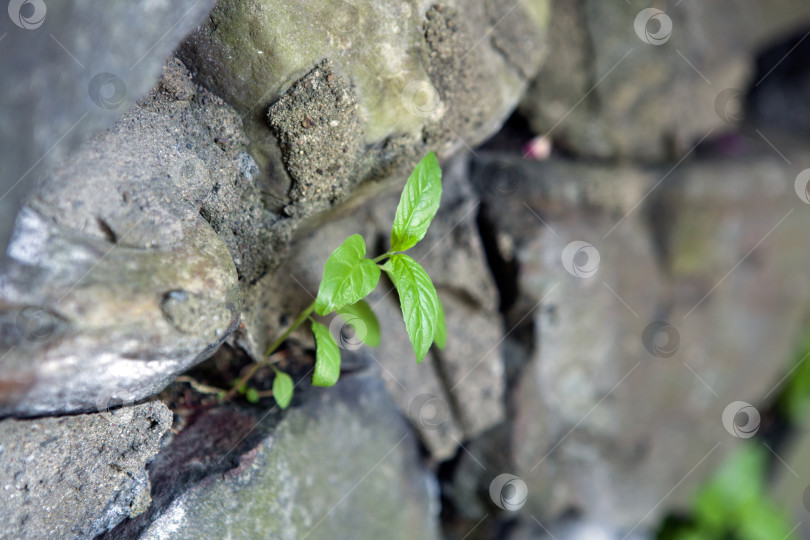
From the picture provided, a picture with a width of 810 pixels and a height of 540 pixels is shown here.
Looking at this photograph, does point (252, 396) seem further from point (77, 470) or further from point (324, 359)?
point (77, 470)

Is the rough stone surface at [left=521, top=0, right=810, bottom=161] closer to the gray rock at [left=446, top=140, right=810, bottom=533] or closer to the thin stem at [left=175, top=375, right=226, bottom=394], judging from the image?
the gray rock at [left=446, top=140, right=810, bottom=533]

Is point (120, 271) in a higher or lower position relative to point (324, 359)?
higher

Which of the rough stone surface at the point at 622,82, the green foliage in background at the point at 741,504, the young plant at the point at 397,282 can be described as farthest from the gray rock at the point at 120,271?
the green foliage in background at the point at 741,504

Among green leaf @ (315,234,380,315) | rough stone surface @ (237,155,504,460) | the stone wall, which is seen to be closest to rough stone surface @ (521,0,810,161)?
the stone wall

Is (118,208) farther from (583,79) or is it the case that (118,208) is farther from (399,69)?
(583,79)

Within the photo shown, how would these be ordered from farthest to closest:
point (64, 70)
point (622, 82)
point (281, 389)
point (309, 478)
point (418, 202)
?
point (622, 82)
point (309, 478)
point (281, 389)
point (418, 202)
point (64, 70)

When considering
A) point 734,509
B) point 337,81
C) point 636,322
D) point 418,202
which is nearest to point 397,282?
point 418,202
